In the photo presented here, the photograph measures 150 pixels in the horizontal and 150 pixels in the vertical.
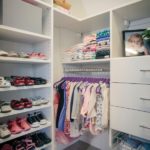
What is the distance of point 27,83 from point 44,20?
73 cm

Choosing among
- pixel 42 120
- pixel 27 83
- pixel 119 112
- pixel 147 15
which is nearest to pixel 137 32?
pixel 147 15

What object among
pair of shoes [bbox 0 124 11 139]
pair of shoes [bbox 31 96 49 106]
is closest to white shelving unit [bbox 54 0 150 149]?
pair of shoes [bbox 31 96 49 106]

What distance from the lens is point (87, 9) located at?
2.24 meters

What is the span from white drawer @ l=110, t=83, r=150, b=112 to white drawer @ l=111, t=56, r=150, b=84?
5cm

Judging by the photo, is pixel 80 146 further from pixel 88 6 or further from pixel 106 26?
pixel 88 6

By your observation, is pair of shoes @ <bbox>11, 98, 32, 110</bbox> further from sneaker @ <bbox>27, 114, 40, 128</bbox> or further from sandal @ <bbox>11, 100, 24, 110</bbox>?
sneaker @ <bbox>27, 114, 40, 128</bbox>

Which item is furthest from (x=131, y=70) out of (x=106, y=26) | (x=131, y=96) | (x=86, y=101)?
(x=106, y=26)

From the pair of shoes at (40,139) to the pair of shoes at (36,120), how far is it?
157mm

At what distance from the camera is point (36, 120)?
1.47m

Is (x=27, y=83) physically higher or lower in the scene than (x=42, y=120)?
higher

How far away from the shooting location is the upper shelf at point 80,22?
1.65 m

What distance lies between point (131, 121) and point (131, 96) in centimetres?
23

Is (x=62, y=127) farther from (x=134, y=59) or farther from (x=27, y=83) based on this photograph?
(x=134, y=59)

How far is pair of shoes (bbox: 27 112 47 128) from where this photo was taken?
1402 mm
